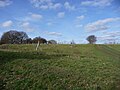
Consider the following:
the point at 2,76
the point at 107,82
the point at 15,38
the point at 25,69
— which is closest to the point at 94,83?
the point at 107,82

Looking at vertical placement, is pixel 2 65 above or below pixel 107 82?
above

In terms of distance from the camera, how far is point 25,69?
49.4ft

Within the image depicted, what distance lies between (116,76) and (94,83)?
3347 mm

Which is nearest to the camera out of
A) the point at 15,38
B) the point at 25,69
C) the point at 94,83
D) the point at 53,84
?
the point at 53,84

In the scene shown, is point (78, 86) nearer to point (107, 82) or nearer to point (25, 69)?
point (107, 82)

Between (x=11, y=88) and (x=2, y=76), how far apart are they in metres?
1.75

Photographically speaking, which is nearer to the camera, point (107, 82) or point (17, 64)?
point (107, 82)

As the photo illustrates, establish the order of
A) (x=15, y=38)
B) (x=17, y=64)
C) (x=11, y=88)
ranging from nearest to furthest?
(x=11, y=88)
(x=17, y=64)
(x=15, y=38)

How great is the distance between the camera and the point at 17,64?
1630 cm

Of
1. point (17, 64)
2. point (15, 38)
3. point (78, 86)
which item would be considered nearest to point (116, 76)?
point (78, 86)

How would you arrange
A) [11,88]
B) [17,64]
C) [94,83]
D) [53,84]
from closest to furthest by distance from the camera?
[11,88]
[53,84]
[94,83]
[17,64]

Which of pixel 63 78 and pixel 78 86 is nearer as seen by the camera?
pixel 78 86

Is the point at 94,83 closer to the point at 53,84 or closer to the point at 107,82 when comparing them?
the point at 107,82

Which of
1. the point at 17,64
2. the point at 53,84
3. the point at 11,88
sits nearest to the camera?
the point at 11,88
